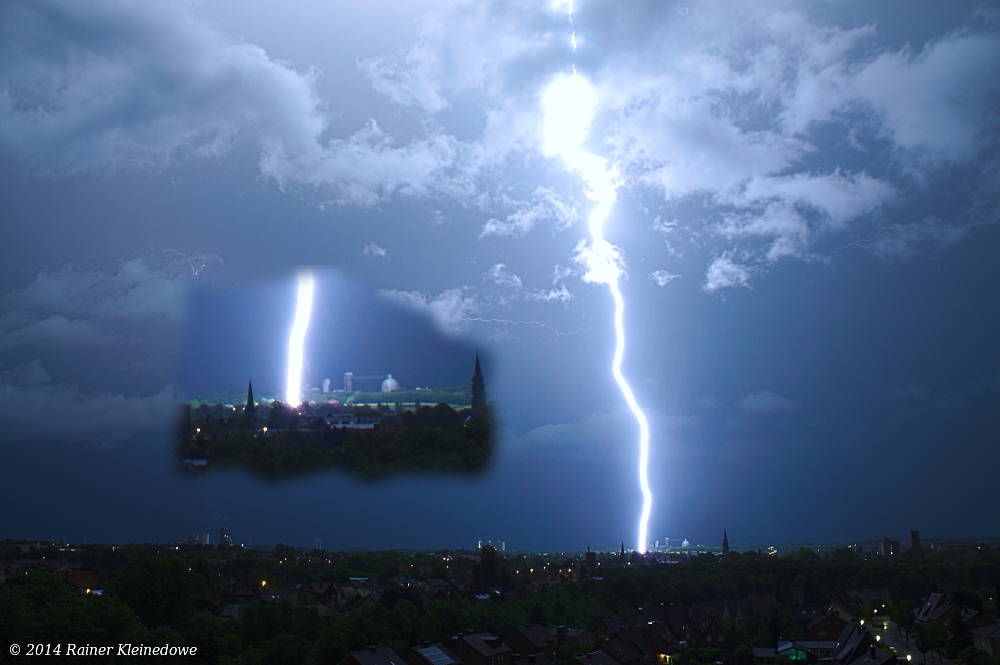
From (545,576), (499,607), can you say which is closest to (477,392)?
(499,607)

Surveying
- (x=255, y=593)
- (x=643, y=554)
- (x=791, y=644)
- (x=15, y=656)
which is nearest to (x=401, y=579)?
(x=255, y=593)

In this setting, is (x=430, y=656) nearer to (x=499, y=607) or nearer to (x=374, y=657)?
(x=374, y=657)

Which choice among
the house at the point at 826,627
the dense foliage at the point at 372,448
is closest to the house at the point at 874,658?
the house at the point at 826,627

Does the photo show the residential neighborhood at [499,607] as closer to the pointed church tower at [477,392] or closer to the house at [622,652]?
the house at [622,652]

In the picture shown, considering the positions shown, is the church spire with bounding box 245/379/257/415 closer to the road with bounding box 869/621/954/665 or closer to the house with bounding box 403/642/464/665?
the house with bounding box 403/642/464/665

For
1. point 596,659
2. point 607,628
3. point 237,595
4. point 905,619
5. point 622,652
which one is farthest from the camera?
point 905,619
